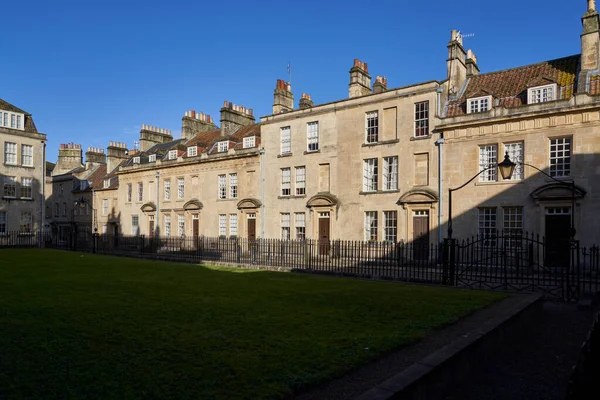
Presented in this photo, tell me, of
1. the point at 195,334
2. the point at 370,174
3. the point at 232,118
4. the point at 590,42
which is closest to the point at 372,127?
the point at 370,174

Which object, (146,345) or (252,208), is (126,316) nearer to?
(146,345)

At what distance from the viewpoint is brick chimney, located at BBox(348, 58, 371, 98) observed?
2930cm

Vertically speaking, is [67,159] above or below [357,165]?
above

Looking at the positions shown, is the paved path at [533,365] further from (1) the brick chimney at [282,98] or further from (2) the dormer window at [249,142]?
(2) the dormer window at [249,142]

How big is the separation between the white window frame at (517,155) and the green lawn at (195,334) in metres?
11.4

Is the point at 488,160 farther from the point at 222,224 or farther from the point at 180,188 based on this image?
the point at 180,188

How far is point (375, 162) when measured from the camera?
27.2 m

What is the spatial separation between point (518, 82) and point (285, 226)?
700 inches

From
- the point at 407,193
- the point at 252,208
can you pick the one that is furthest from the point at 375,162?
the point at 252,208

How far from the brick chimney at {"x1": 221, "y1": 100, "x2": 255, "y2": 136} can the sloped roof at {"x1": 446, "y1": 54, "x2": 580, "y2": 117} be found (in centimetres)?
2097

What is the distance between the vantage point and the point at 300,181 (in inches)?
1199

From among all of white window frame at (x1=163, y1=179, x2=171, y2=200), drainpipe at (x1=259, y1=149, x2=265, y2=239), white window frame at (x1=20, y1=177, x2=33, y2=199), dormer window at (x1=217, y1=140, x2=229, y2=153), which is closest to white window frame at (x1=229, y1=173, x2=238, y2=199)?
dormer window at (x1=217, y1=140, x2=229, y2=153)

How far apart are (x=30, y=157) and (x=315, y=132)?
2979 centimetres

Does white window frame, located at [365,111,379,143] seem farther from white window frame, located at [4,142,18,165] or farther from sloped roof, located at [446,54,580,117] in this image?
white window frame, located at [4,142,18,165]
